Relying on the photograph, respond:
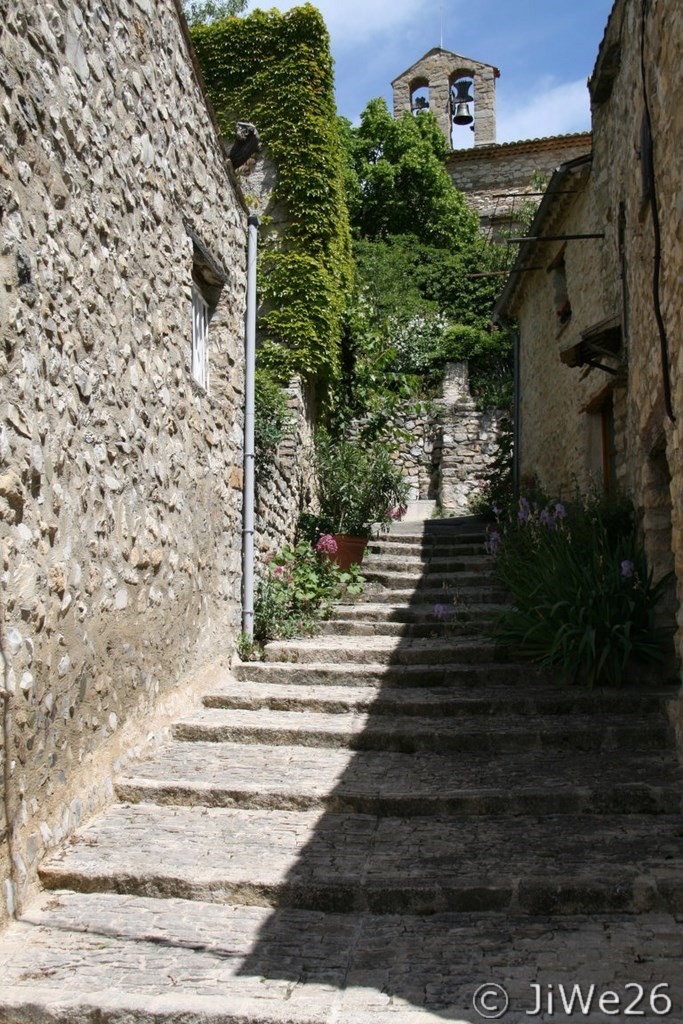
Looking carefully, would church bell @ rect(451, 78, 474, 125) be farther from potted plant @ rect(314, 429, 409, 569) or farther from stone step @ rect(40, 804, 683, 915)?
stone step @ rect(40, 804, 683, 915)

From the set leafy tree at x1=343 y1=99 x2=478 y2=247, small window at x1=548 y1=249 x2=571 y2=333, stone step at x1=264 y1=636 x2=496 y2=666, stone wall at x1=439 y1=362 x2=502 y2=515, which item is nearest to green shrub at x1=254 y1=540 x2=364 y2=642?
stone step at x1=264 y1=636 x2=496 y2=666

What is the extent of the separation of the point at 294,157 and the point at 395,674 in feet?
24.6

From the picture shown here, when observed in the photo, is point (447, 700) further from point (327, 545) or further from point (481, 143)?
point (481, 143)

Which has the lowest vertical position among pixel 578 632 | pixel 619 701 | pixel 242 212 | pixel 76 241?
pixel 619 701

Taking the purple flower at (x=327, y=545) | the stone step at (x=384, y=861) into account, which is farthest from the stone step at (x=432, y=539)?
the stone step at (x=384, y=861)

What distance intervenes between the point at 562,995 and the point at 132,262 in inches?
151

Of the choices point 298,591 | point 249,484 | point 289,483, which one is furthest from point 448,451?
point 249,484

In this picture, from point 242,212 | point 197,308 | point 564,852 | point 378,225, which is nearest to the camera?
point 564,852

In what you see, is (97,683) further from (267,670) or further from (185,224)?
(185,224)

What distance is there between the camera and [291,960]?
301 centimetres

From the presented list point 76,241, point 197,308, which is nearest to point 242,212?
point 197,308

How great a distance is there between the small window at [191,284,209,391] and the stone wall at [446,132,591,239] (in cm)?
1816

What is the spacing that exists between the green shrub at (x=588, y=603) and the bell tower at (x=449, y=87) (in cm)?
2218

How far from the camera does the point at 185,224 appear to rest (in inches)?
218
